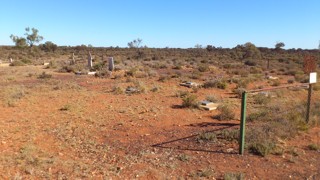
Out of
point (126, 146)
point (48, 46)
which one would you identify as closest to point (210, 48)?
point (48, 46)

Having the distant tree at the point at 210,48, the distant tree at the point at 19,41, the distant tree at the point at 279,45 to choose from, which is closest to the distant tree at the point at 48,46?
the distant tree at the point at 19,41

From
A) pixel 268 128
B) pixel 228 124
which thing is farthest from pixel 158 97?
pixel 268 128

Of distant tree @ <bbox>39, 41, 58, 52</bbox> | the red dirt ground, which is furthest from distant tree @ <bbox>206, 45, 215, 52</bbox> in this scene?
the red dirt ground

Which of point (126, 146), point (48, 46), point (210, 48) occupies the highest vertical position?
point (210, 48)

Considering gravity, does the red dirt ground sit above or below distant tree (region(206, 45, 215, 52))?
below

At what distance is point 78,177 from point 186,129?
405 centimetres

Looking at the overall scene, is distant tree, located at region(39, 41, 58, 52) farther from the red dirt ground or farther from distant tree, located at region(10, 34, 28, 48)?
the red dirt ground

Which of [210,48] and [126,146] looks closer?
[126,146]

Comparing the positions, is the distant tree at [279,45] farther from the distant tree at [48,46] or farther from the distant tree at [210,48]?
the distant tree at [48,46]

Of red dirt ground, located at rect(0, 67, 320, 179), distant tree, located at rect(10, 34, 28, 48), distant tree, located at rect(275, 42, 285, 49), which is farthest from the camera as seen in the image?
distant tree, located at rect(275, 42, 285, 49)

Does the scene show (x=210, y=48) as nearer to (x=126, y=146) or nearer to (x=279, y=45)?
(x=279, y=45)

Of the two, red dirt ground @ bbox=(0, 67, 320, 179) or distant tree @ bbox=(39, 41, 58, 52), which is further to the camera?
distant tree @ bbox=(39, 41, 58, 52)

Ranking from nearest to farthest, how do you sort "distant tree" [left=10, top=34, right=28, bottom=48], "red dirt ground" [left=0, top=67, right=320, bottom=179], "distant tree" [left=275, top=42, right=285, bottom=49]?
"red dirt ground" [left=0, top=67, right=320, bottom=179]
"distant tree" [left=10, top=34, right=28, bottom=48]
"distant tree" [left=275, top=42, right=285, bottom=49]

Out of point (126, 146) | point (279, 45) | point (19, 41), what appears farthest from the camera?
point (279, 45)
